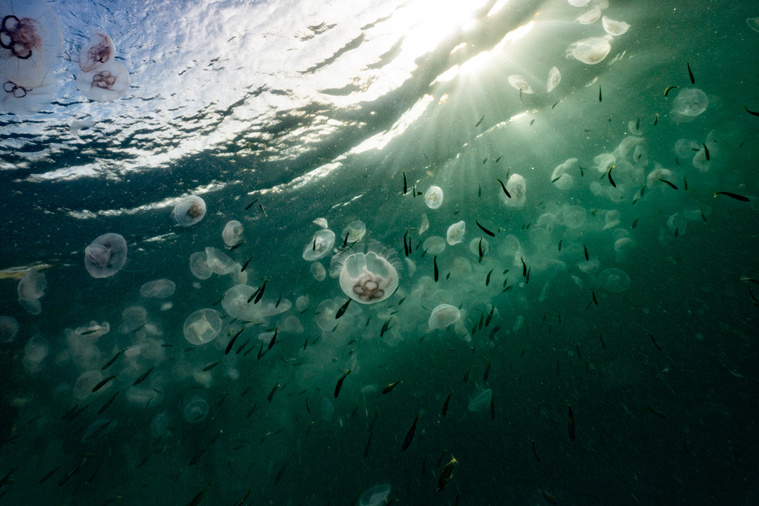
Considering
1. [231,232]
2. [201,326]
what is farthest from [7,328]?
[231,232]

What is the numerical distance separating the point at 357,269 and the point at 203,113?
508 cm

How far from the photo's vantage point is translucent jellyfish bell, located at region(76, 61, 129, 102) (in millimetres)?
5035

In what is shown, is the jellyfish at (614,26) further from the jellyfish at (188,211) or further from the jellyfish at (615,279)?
the jellyfish at (188,211)

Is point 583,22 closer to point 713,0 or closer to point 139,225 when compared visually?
point 713,0

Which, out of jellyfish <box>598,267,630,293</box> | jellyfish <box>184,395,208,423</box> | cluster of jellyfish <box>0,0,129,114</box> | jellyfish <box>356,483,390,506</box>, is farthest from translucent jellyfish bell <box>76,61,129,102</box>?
jellyfish <box>598,267,630,293</box>

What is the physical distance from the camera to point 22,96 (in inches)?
175

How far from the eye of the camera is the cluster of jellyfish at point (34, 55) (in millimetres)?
3449

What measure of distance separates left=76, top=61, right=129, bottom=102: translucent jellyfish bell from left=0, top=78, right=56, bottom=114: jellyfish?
0.45m

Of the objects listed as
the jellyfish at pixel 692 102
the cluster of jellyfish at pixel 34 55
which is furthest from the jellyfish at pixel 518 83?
the cluster of jellyfish at pixel 34 55

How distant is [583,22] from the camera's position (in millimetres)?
8289

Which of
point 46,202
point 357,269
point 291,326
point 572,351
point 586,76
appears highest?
point 46,202

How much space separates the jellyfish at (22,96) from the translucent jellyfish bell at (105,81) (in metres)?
0.45

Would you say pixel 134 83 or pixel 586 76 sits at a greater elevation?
pixel 134 83

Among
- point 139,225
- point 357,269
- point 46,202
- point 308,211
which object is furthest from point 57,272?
point 357,269
